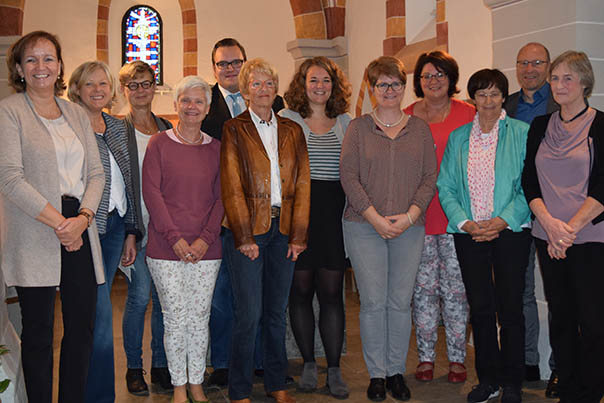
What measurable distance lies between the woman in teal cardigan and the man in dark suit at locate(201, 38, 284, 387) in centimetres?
112

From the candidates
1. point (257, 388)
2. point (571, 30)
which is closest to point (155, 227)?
point (257, 388)

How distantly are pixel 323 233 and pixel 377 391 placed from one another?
0.81 metres

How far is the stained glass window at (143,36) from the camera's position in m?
11.2

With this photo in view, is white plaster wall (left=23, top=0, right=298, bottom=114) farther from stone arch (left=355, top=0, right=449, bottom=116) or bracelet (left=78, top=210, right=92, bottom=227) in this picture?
bracelet (left=78, top=210, right=92, bottom=227)

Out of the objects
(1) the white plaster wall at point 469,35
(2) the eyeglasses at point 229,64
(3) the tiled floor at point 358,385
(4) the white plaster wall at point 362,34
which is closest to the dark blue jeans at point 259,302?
(3) the tiled floor at point 358,385

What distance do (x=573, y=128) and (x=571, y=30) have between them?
2.92 ft

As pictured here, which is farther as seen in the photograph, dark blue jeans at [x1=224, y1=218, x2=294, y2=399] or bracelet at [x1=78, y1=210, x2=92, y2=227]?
dark blue jeans at [x1=224, y1=218, x2=294, y2=399]

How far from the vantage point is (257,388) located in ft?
11.1

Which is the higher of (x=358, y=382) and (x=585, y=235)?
(x=585, y=235)

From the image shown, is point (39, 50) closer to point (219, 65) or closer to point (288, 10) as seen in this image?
point (219, 65)

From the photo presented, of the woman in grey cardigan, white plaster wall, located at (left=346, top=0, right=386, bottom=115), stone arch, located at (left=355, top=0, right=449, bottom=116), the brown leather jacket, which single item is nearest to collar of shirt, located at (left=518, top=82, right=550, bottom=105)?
the brown leather jacket

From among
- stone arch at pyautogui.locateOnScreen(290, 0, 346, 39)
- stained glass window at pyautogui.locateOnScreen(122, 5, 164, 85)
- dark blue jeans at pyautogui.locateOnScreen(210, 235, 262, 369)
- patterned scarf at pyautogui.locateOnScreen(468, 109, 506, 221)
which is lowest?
dark blue jeans at pyautogui.locateOnScreen(210, 235, 262, 369)

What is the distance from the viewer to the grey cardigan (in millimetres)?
2410

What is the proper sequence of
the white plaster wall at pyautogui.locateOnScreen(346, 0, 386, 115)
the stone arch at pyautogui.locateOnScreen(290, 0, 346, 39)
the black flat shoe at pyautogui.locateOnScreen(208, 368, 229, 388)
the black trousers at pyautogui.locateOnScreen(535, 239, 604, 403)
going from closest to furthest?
1. the black trousers at pyautogui.locateOnScreen(535, 239, 604, 403)
2. the black flat shoe at pyautogui.locateOnScreen(208, 368, 229, 388)
3. the white plaster wall at pyautogui.locateOnScreen(346, 0, 386, 115)
4. the stone arch at pyautogui.locateOnScreen(290, 0, 346, 39)
